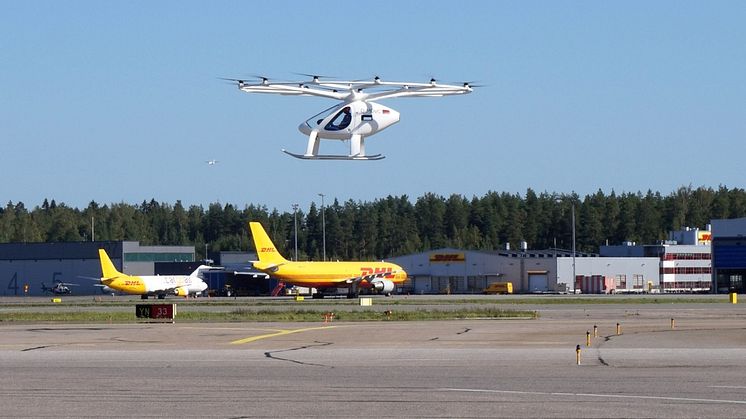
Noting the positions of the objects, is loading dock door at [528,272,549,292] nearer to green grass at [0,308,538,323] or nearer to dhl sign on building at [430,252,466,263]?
dhl sign on building at [430,252,466,263]

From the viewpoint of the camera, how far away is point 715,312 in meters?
68.4

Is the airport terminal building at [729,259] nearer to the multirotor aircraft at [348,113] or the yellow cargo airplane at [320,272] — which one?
the yellow cargo airplane at [320,272]

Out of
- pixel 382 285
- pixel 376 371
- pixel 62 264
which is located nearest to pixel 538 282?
pixel 382 285

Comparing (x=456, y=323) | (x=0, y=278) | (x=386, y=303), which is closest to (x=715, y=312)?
Result: (x=456, y=323)

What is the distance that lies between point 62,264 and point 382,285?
160ft

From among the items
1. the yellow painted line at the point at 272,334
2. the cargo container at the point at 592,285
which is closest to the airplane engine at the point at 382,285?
the cargo container at the point at 592,285

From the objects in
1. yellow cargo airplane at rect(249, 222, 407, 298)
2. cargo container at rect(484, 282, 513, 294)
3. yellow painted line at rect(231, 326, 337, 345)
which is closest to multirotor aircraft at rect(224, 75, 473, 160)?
yellow painted line at rect(231, 326, 337, 345)

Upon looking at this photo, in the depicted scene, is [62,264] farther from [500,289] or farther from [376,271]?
[500,289]

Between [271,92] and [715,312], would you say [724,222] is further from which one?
[271,92]

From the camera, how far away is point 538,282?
417 feet

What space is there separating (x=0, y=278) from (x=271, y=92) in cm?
10600

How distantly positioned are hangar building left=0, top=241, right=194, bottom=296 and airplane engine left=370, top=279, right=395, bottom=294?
1639 inches

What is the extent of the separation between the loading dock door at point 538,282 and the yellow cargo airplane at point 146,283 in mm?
36512

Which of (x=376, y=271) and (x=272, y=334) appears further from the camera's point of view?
(x=376, y=271)
